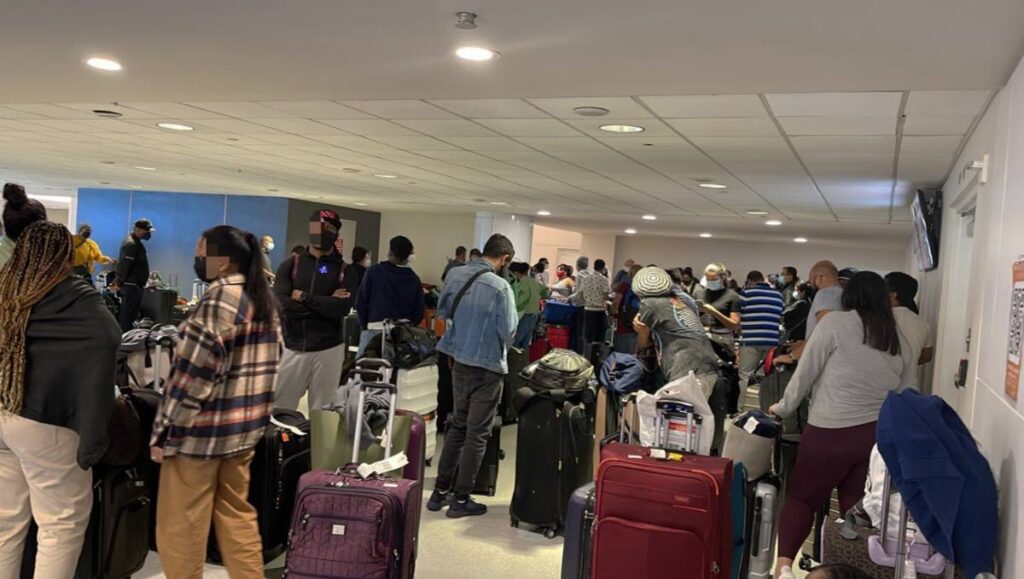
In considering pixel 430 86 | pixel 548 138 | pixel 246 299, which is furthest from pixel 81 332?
pixel 548 138

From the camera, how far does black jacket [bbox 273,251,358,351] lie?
4594 millimetres

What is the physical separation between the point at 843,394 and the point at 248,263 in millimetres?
2505

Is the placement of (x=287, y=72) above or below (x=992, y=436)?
above

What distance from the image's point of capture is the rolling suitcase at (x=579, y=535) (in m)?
3.01

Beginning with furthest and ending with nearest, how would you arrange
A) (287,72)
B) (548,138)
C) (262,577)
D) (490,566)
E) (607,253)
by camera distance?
(607,253), (548,138), (287,72), (490,566), (262,577)

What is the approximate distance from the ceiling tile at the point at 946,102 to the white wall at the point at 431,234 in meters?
14.1

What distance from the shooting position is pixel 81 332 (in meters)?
2.78

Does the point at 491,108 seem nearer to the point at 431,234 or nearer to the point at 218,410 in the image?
the point at 218,410

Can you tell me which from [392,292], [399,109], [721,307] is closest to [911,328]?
[392,292]

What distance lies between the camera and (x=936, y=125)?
4383mm

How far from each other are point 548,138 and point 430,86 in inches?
67.4

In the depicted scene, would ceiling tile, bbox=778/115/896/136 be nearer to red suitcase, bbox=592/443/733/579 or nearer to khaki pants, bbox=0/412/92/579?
red suitcase, bbox=592/443/733/579

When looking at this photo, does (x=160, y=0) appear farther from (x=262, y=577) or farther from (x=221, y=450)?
(x=262, y=577)

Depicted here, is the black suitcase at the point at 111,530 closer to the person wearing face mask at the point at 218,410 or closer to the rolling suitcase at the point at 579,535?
the person wearing face mask at the point at 218,410
